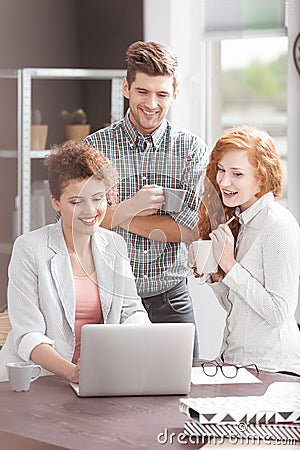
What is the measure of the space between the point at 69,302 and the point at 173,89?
49 cm

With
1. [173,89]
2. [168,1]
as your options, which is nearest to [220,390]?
[173,89]

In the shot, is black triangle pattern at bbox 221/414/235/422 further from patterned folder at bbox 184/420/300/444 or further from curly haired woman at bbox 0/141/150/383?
curly haired woman at bbox 0/141/150/383

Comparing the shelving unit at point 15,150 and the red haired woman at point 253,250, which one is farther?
the shelving unit at point 15,150

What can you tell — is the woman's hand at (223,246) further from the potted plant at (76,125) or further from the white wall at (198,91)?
the potted plant at (76,125)

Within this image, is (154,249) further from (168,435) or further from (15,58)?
(15,58)

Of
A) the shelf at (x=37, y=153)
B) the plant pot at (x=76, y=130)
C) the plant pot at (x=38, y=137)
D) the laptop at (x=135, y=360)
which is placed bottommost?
the laptop at (x=135, y=360)

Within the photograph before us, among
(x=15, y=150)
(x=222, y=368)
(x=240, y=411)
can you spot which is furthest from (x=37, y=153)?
(x=240, y=411)

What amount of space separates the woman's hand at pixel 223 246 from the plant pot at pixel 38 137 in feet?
2.74

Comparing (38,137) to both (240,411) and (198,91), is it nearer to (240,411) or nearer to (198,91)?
(198,91)

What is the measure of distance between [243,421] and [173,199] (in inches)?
23.0

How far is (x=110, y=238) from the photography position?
1.48m

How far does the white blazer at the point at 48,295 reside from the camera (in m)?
1.36

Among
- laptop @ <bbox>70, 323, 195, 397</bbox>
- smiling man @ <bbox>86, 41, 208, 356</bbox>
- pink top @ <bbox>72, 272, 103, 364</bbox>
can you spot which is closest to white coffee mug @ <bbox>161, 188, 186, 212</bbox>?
smiling man @ <bbox>86, 41, 208, 356</bbox>

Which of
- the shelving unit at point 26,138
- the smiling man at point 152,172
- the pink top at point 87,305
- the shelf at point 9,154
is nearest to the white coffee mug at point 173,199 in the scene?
the smiling man at point 152,172
